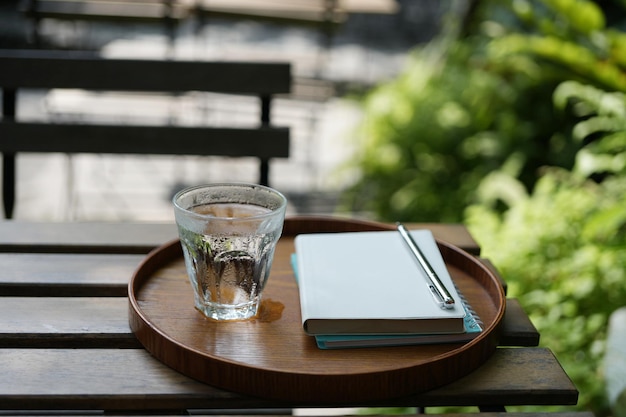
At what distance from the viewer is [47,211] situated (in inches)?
136

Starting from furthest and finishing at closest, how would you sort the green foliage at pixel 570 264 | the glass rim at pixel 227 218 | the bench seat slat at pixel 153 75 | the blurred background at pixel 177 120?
the blurred background at pixel 177 120 → the green foliage at pixel 570 264 → the bench seat slat at pixel 153 75 → the glass rim at pixel 227 218

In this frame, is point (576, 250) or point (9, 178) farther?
point (576, 250)

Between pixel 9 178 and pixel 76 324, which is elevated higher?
pixel 76 324

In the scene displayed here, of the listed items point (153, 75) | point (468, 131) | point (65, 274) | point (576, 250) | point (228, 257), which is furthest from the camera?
point (468, 131)

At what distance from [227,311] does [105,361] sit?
155mm

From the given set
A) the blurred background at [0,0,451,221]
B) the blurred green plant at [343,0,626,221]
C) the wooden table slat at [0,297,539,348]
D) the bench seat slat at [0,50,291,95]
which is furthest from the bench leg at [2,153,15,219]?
the blurred green plant at [343,0,626,221]

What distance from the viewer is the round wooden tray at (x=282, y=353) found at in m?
0.85

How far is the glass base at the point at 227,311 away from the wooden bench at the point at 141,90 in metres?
1.02

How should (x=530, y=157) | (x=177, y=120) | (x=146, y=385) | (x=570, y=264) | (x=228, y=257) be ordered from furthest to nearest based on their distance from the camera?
(x=177, y=120)
(x=530, y=157)
(x=570, y=264)
(x=228, y=257)
(x=146, y=385)

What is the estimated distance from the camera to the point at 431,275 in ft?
3.43

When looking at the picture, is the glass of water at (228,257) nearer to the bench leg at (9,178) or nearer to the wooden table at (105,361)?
the wooden table at (105,361)

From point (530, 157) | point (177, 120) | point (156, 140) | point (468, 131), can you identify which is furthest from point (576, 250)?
point (177, 120)

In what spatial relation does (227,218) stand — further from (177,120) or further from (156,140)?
(177,120)

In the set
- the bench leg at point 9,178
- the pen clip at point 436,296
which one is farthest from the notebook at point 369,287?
Answer: the bench leg at point 9,178
